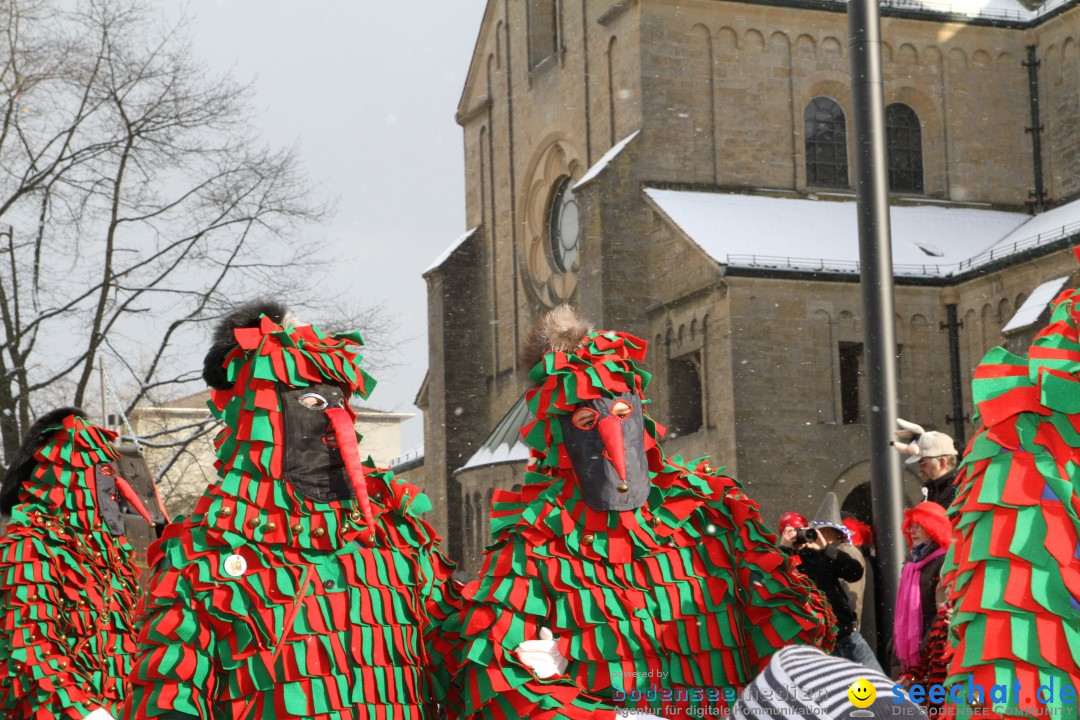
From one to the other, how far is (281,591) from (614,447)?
3.44 ft

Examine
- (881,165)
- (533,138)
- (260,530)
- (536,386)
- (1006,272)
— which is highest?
(533,138)

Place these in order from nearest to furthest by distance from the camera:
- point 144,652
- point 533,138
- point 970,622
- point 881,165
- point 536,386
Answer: point 970,622
point 144,652
point 536,386
point 881,165
point 533,138

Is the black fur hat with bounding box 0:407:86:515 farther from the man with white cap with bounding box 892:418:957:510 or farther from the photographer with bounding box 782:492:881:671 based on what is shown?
the man with white cap with bounding box 892:418:957:510

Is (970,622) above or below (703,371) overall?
below

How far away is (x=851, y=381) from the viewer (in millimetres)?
26719

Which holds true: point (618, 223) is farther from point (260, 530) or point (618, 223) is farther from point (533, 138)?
point (260, 530)

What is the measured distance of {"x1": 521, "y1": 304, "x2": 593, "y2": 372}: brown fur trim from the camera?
4766 millimetres

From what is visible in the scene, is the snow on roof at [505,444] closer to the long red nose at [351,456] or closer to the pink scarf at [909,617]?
the pink scarf at [909,617]

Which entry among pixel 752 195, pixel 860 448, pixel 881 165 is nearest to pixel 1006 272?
pixel 860 448

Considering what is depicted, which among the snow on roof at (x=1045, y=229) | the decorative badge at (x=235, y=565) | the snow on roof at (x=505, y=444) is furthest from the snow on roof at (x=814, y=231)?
the decorative badge at (x=235, y=565)

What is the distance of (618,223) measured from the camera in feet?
90.6

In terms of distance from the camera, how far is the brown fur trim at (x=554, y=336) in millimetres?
4766

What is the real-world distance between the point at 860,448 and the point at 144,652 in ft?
70.7

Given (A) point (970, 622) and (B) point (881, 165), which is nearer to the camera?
(A) point (970, 622)
